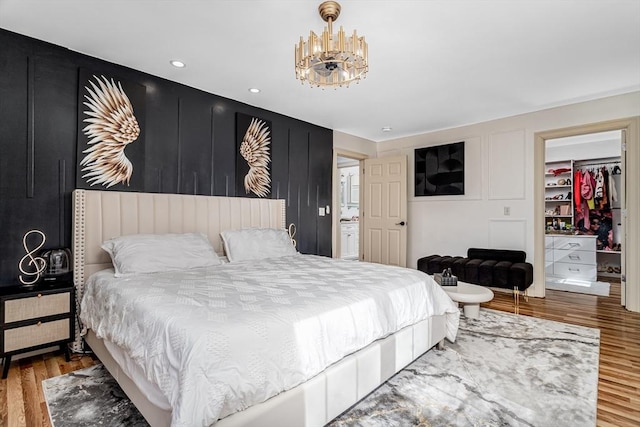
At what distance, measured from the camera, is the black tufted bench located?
3.82 metres

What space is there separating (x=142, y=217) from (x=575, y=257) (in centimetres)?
655

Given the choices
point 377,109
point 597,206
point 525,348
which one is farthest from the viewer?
point 597,206

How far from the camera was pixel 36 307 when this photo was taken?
229 cm

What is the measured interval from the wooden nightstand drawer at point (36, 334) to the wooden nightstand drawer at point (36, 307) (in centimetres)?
7

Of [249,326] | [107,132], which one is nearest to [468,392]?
[249,326]

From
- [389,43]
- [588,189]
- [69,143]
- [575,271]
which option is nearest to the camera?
[389,43]

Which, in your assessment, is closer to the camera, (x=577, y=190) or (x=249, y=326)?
(x=249, y=326)

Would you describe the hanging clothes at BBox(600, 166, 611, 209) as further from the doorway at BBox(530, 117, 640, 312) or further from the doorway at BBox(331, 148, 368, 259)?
the doorway at BBox(331, 148, 368, 259)

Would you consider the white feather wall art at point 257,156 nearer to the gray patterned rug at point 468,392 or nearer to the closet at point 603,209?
the gray patterned rug at point 468,392

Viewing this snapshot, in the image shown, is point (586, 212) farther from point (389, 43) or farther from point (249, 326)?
point (249, 326)

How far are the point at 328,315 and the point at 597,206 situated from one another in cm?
651

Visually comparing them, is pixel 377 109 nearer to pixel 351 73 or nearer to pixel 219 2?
pixel 351 73

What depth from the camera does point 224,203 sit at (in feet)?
11.9

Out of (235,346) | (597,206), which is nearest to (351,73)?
(235,346)
